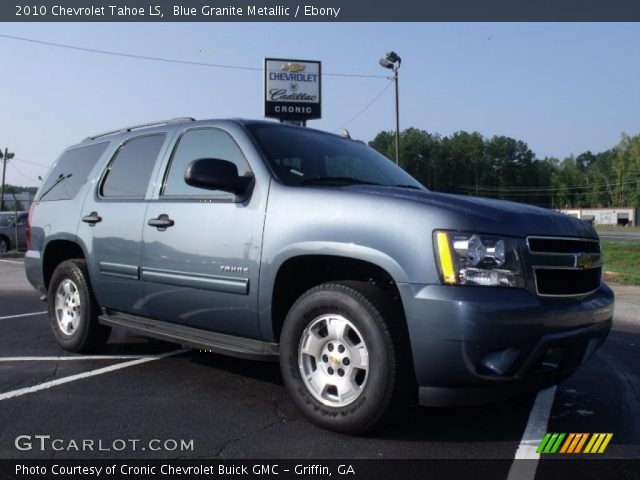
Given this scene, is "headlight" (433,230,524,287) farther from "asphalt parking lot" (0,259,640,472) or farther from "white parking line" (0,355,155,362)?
"white parking line" (0,355,155,362)

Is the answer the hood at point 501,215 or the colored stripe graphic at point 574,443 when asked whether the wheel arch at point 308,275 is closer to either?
the hood at point 501,215

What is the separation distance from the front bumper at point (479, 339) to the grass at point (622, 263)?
11.1 meters

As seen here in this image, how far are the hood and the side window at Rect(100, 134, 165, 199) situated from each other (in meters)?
1.81

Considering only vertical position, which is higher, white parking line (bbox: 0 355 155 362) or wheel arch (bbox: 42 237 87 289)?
wheel arch (bbox: 42 237 87 289)

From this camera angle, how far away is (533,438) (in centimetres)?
322

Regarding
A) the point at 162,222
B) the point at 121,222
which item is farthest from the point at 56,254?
the point at 162,222

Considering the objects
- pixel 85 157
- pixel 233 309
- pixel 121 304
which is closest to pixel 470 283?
pixel 233 309

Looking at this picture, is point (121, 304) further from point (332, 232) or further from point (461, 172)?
point (461, 172)

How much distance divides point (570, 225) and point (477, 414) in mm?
1278

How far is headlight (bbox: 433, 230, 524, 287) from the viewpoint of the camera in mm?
2891

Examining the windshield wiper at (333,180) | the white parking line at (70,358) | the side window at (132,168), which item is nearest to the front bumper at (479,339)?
the windshield wiper at (333,180)

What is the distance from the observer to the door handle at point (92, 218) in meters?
4.72

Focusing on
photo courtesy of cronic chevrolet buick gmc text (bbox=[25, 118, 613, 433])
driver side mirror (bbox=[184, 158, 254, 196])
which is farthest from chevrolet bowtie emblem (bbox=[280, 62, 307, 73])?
driver side mirror (bbox=[184, 158, 254, 196])
